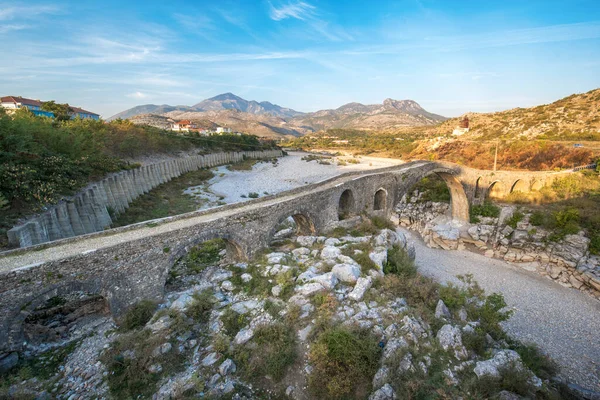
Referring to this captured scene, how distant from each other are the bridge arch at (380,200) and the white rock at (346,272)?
44.6 ft

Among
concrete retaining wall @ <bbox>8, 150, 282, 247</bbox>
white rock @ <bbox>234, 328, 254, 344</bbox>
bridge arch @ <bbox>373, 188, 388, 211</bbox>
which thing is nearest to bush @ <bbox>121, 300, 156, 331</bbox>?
white rock @ <bbox>234, 328, 254, 344</bbox>

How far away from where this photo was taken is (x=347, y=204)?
74.0 feet

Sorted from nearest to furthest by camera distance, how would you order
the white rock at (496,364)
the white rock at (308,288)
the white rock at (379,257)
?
the white rock at (496,364) < the white rock at (308,288) < the white rock at (379,257)

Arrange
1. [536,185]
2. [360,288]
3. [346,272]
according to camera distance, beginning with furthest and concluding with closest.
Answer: [536,185]
[346,272]
[360,288]

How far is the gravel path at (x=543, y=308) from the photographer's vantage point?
1356 cm

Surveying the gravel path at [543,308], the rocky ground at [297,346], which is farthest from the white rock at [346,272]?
the gravel path at [543,308]

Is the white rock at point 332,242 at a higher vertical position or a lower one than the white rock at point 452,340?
higher

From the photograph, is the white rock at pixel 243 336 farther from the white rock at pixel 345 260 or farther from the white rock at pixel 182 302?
the white rock at pixel 345 260

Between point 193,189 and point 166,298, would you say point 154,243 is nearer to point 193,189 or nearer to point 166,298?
point 166,298

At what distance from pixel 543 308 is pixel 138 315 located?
896 inches

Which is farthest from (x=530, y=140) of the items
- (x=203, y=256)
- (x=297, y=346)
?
(x=297, y=346)

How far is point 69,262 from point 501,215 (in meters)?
33.6

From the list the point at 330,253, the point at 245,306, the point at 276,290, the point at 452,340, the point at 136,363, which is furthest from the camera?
the point at 330,253

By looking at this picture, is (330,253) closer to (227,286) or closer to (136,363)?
(227,286)
